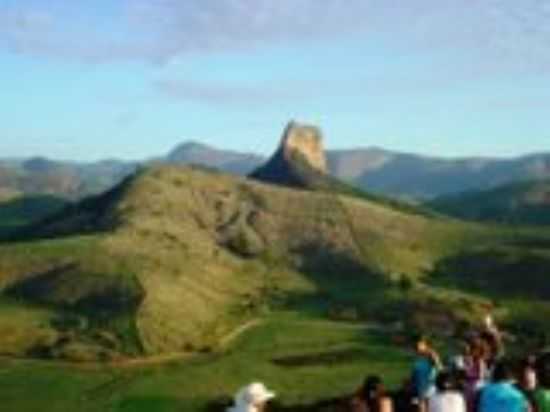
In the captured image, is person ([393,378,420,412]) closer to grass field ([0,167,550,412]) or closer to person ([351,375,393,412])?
person ([351,375,393,412])

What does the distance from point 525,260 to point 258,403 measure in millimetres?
173096

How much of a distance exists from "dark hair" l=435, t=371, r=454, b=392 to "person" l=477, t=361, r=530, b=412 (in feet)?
3.76

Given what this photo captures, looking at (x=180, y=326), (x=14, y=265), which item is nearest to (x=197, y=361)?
(x=180, y=326)

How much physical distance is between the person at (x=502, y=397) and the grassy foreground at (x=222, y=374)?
9026cm

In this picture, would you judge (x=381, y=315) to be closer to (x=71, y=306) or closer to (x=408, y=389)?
(x=71, y=306)

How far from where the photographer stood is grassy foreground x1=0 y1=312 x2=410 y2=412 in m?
124

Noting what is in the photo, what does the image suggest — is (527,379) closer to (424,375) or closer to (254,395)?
(254,395)

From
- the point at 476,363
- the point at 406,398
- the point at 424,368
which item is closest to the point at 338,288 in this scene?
the point at 406,398

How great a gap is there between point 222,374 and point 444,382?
361 ft

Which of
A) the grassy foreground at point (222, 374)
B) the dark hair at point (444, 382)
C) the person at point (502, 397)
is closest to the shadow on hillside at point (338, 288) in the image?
the grassy foreground at point (222, 374)

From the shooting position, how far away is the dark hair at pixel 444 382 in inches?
1010

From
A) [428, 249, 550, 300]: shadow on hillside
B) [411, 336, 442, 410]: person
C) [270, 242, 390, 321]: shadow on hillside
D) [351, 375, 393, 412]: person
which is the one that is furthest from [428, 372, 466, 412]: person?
[428, 249, 550, 300]: shadow on hillside

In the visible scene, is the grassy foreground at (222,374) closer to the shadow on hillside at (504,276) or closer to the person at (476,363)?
the shadow on hillside at (504,276)

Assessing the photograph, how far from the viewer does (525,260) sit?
191000 mm
